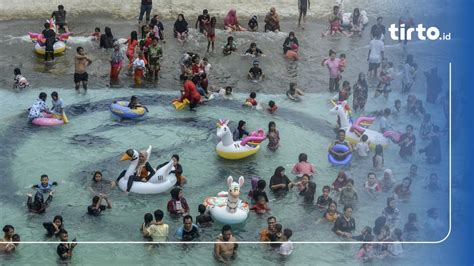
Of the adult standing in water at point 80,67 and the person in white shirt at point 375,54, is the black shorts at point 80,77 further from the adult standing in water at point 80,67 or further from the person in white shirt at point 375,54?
the person in white shirt at point 375,54

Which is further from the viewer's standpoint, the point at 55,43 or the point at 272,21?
the point at 272,21

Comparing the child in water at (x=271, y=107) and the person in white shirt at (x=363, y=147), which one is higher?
the child in water at (x=271, y=107)

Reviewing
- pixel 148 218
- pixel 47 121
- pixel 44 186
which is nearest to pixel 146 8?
pixel 47 121

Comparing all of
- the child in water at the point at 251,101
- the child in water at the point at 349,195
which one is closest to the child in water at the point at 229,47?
Answer: the child in water at the point at 251,101

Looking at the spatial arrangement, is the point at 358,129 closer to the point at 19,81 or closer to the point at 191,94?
the point at 191,94

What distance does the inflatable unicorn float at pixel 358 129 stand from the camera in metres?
26.4

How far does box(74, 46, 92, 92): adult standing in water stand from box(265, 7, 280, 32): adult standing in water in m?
10.1

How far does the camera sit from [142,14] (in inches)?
1480

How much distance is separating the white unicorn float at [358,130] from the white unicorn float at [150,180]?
6584mm

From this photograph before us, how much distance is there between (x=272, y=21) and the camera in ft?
123

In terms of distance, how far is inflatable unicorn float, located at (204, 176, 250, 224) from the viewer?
846 inches

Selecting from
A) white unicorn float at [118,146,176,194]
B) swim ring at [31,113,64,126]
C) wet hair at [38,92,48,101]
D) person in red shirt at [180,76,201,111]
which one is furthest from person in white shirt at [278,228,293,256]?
wet hair at [38,92,48,101]

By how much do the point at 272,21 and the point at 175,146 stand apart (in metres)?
12.6

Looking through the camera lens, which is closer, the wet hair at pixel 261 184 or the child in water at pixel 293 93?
the wet hair at pixel 261 184
